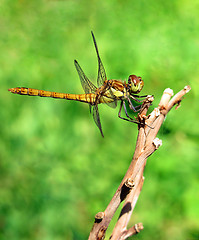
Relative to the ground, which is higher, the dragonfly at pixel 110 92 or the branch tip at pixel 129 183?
the dragonfly at pixel 110 92

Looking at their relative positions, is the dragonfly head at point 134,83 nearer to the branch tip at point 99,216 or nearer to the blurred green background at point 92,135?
the blurred green background at point 92,135

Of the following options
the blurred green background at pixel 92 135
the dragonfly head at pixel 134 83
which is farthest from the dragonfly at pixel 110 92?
the blurred green background at pixel 92 135

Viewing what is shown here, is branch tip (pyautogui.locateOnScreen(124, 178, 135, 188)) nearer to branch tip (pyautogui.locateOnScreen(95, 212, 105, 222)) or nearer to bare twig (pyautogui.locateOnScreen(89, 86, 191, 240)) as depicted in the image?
bare twig (pyautogui.locateOnScreen(89, 86, 191, 240))

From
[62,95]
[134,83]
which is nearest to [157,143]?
[134,83]

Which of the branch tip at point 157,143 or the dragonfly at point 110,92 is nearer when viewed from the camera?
the branch tip at point 157,143

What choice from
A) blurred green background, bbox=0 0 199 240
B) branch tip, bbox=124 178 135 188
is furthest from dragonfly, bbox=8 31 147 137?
branch tip, bbox=124 178 135 188

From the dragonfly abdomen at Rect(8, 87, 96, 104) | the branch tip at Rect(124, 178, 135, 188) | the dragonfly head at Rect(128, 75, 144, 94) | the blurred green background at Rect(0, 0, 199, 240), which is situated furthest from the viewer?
the blurred green background at Rect(0, 0, 199, 240)

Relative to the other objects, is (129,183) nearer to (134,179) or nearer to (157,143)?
(134,179)
